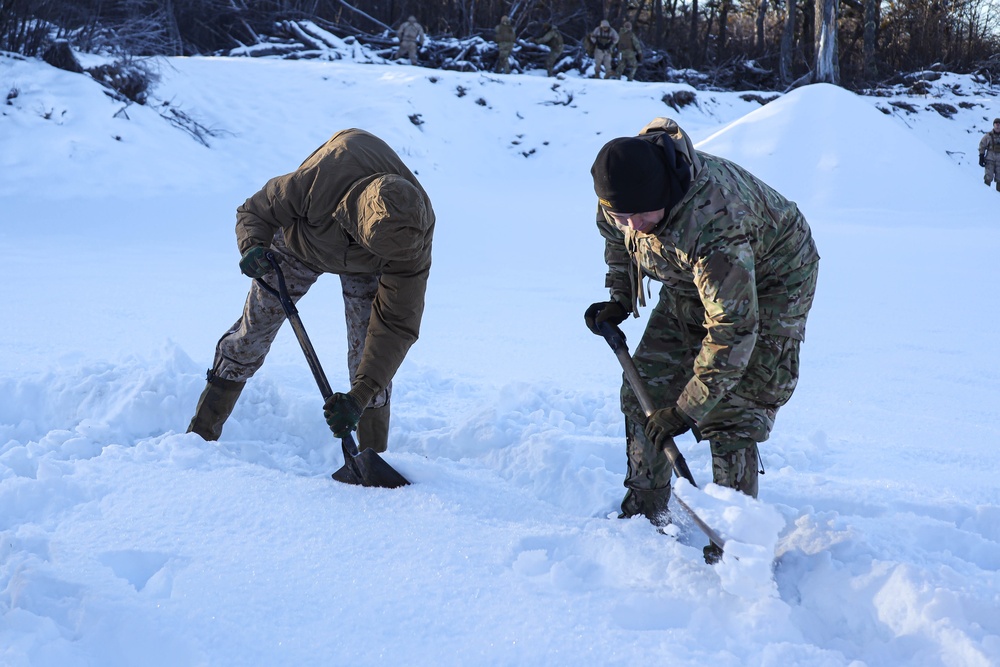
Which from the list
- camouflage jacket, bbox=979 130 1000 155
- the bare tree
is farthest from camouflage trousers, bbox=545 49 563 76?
camouflage jacket, bbox=979 130 1000 155

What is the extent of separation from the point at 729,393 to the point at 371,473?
113cm

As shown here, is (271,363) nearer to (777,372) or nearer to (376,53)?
(777,372)

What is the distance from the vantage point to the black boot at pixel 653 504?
267 centimetres

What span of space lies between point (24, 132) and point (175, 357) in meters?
6.92

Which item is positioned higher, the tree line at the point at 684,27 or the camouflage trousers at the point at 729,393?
the tree line at the point at 684,27

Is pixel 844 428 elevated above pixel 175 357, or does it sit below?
below

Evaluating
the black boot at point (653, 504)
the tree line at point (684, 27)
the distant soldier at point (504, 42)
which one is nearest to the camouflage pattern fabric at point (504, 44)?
the distant soldier at point (504, 42)

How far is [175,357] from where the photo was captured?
12.2ft

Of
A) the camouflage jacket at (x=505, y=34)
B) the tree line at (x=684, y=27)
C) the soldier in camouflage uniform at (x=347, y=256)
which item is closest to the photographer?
the soldier in camouflage uniform at (x=347, y=256)

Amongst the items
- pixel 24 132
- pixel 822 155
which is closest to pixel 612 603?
pixel 24 132

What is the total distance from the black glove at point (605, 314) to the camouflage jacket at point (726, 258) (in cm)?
43

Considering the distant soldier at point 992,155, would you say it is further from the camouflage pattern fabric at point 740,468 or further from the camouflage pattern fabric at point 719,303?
the camouflage pattern fabric at point 740,468

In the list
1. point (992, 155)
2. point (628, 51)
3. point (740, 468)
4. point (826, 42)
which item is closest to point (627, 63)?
point (628, 51)

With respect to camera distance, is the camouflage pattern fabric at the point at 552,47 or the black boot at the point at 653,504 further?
the camouflage pattern fabric at the point at 552,47
